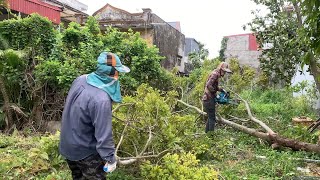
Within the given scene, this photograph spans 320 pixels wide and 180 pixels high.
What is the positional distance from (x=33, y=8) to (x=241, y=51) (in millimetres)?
20199

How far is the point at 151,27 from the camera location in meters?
18.6

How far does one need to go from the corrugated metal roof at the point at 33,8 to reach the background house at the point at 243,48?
17.5 metres

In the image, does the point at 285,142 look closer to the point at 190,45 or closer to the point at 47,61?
the point at 47,61

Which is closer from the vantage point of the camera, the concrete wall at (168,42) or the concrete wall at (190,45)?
the concrete wall at (168,42)

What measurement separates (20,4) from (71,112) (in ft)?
33.9

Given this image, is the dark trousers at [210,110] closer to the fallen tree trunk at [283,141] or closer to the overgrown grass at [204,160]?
the overgrown grass at [204,160]

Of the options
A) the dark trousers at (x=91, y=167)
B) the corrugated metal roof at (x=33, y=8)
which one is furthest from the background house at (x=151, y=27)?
the dark trousers at (x=91, y=167)

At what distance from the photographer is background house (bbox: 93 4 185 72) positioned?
1847 cm

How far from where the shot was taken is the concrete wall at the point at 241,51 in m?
27.6

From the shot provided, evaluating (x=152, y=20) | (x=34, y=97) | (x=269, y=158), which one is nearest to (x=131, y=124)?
(x=269, y=158)

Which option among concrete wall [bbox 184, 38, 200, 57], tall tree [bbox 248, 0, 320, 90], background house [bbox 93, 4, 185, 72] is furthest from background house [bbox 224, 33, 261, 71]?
tall tree [bbox 248, 0, 320, 90]

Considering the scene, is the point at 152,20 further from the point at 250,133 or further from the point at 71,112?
the point at 71,112

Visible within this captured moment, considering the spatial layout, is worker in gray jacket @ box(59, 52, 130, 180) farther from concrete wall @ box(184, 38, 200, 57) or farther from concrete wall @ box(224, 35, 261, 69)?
concrete wall @ box(184, 38, 200, 57)

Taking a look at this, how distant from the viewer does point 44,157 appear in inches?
189
